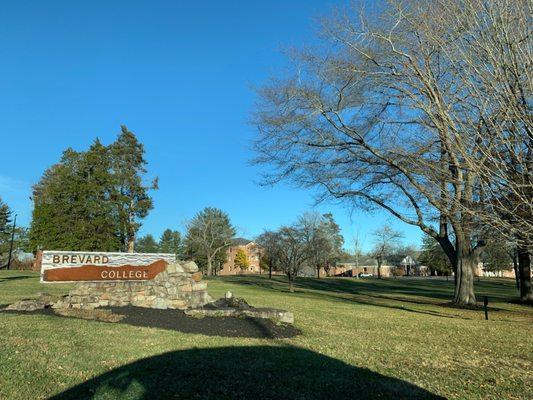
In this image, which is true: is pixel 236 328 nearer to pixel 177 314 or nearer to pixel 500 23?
pixel 177 314

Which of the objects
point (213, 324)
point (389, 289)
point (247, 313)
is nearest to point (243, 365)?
point (213, 324)

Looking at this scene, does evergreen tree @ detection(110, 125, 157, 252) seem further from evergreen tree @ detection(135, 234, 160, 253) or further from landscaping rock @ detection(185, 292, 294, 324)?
evergreen tree @ detection(135, 234, 160, 253)

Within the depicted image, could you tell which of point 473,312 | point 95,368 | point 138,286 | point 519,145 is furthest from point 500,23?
point 473,312

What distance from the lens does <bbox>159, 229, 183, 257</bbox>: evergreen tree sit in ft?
335

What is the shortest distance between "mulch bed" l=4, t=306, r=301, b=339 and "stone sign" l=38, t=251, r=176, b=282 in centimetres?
155

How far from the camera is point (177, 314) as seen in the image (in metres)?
12.3

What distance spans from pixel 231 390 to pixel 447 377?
3195 millimetres

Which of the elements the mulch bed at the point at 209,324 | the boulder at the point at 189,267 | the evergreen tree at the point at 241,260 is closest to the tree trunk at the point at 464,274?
the boulder at the point at 189,267

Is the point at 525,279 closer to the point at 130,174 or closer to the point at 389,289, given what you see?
the point at 389,289

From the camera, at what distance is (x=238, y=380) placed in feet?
19.5

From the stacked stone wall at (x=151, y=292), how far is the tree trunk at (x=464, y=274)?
13.4 metres

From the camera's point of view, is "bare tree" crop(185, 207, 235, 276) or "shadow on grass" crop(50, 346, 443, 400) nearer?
"shadow on grass" crop(50, 346, 443, 400)

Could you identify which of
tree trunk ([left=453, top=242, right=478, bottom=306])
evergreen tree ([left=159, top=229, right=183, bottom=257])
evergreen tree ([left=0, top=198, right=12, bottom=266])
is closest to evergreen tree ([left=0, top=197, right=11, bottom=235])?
evergreen tree ([left=0, top=198, right=12, bottom=266])

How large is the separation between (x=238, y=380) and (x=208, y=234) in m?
63.2
